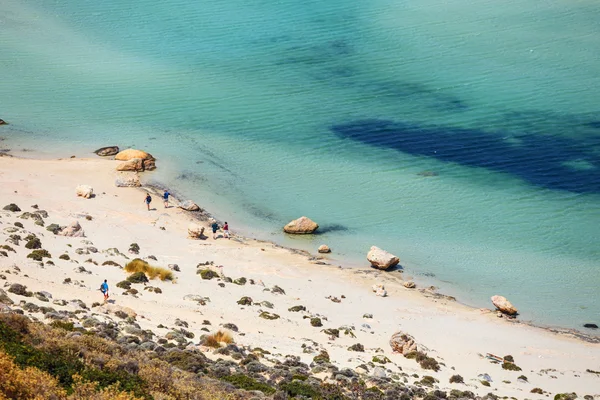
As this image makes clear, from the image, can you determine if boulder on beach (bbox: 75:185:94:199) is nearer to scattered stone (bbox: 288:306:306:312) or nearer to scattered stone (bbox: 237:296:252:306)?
scattered stone (bbox: 237:296:252:306)

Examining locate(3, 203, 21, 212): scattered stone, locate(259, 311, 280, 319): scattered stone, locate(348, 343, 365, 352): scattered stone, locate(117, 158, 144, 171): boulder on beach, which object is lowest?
locate(348, 343, 365, 352): scattered stone

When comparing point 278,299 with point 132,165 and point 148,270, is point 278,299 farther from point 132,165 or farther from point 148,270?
point 132,165

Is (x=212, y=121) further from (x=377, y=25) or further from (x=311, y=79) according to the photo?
(x=377, y=25)

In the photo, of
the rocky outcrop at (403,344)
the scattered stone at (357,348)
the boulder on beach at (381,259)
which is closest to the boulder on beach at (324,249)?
the boulder on beach at (381,259)

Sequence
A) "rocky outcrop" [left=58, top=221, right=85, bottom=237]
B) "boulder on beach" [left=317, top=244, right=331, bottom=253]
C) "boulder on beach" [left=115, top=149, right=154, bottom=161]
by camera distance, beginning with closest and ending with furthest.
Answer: "rocky outcrop" [left=58, top=221, right=85, bottom=237] → "boulder on beach" [left=317, top=244, right=331, bottom=253] → "boulder on beach" [left=115, top=149, right=154, bottom=161]

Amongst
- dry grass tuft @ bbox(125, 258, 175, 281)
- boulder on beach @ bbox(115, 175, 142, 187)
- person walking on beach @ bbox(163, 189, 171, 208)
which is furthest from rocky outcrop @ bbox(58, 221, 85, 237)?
boulder on beach @ bbox(115, 175, 142, 187)

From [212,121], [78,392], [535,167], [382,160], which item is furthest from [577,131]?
[78,392]

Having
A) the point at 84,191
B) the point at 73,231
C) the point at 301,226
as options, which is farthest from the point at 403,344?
the point at 84,191
